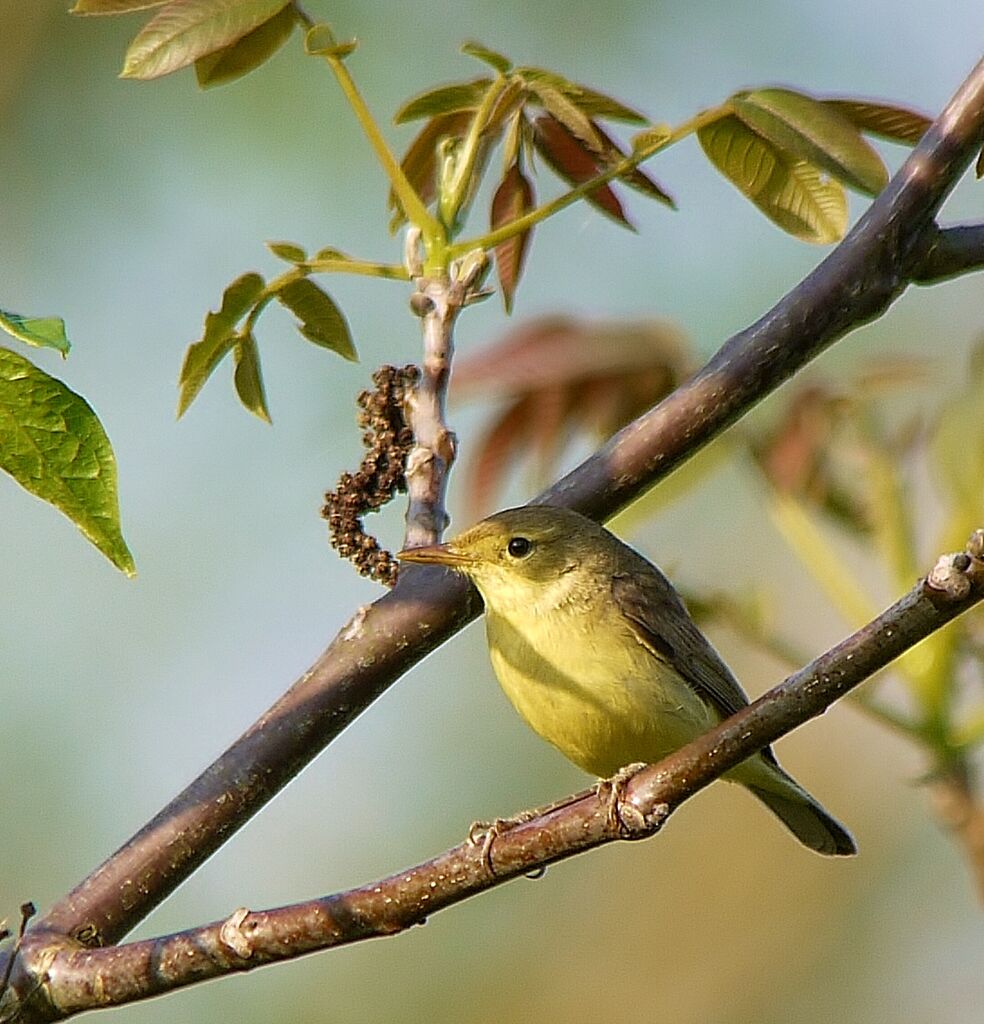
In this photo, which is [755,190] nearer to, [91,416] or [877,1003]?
[91,416]

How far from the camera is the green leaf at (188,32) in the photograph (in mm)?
2678

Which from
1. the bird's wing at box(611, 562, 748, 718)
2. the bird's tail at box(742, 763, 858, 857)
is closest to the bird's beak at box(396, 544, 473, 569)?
the bird's wing at box(611, 562, 748, 718)

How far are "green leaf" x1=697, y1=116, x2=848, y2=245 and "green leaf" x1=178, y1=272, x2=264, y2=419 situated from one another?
0.80 m

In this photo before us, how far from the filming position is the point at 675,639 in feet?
13.5

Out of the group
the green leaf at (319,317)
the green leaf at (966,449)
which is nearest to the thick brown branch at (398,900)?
the green leaf at (319,317)

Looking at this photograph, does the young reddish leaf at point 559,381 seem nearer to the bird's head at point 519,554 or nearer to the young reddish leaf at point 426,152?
the bird's head at point 519,554

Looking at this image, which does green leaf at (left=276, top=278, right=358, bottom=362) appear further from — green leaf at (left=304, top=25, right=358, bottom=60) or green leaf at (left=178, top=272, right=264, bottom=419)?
green leaf at (left=304, top=25, right=358, bottom=60)

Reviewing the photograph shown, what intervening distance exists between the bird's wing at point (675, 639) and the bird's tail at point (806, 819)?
9.1 inches

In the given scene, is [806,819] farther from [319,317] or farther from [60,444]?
[60,444]

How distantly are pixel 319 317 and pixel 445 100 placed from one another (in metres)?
0.46

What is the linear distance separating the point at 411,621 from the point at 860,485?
173 centimetres

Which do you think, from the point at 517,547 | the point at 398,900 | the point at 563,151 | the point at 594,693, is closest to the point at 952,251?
the point at 563,151

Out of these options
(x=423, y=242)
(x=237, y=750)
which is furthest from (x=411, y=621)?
(x=423, y=242)

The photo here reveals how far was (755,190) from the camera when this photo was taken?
111 inches
